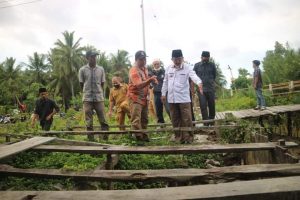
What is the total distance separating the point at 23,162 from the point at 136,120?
6.95ft

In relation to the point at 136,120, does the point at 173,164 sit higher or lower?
lower

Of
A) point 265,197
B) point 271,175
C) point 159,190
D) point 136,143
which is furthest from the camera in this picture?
point 136,143

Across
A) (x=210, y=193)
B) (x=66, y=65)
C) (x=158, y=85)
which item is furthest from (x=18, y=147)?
(x=66, y=65)

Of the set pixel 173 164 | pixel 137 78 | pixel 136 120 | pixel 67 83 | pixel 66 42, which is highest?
pixel 66 42

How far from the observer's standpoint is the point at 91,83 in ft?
22.6

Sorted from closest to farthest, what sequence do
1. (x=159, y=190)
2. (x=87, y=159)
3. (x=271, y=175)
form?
(x=159, y=190) → (x=271, y=175) → (x=87, y=159)

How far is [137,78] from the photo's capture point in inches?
233

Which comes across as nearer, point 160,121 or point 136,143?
point 136,143

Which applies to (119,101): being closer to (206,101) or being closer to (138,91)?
(206,101)

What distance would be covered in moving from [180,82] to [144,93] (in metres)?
0.69

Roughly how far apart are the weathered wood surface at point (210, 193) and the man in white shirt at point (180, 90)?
3.63 m

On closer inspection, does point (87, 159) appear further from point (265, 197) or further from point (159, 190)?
point (265, 197)

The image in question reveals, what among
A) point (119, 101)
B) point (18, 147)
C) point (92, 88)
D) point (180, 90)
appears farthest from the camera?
point (119, 101)

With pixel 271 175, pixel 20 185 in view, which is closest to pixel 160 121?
pixel 20 185
